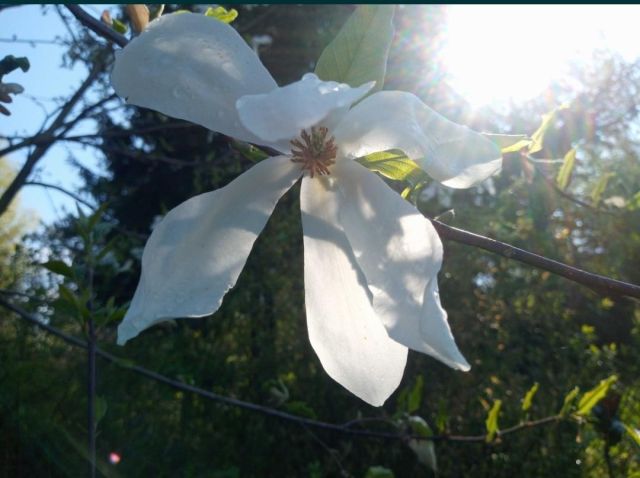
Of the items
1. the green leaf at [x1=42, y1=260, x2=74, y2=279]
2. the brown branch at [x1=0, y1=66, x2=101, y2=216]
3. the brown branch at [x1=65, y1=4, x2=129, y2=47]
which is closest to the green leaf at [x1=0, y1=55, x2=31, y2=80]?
the brown branch at [x1=65, y1=4, x2=129, y2=47]

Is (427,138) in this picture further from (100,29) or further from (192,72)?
(100,29)

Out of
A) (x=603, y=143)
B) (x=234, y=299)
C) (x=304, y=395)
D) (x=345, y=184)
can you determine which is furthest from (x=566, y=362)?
(x=345, y=184)

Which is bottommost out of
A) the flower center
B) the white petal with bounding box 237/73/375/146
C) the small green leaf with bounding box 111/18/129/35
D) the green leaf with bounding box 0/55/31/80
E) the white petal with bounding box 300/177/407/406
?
the white petal with bounding box 300/177/407/406

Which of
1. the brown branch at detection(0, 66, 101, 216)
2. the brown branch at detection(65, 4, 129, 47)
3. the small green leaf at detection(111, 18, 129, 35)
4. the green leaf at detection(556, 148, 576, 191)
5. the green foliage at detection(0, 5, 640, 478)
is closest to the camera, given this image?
the brown branch at detection(65, 4, 129, 47)

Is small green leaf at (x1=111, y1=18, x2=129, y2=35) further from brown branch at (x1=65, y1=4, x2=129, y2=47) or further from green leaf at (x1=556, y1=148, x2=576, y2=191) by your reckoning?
green leaf at (x1=556, y1=148, x2=576, y2=191)

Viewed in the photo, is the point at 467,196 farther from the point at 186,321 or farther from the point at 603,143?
the point at 186,321

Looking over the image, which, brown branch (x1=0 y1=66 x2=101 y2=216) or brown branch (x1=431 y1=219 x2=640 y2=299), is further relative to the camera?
brown branch (x1=0 y1=66 x2=101 y2=216)
